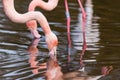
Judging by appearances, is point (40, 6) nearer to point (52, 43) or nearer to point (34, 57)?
point (52, 43)

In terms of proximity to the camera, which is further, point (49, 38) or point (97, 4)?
point (97, 4)

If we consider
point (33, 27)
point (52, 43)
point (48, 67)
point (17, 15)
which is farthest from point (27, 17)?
point (33, 27)

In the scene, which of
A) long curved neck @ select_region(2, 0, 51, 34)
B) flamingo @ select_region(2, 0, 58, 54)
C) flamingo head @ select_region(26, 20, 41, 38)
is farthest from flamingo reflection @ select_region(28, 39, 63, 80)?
flamingo head @ select_region(26, 20, 41, 38)

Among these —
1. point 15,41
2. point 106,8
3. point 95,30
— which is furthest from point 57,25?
point 106,8

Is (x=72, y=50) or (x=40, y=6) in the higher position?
(x=40, y=6)

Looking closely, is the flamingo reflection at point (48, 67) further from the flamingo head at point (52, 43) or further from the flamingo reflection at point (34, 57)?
the flamingo head at point (52, 43)

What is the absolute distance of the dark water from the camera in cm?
740

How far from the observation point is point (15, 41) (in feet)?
29.5

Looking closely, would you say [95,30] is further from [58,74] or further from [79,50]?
[58,74]

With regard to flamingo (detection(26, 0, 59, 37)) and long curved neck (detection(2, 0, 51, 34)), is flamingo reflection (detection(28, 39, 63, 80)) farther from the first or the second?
flamingo (detection(26, 0, 59, 37))

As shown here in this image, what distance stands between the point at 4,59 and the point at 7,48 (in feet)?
2.00

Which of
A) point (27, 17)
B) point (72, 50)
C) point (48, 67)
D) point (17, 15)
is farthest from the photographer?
point (72, 50)

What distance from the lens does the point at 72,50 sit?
28.6ft

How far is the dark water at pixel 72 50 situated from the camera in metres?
7.40
